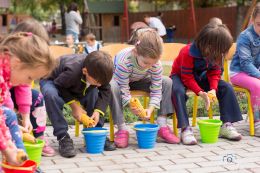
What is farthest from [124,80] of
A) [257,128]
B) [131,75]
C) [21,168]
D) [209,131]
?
[21,168]

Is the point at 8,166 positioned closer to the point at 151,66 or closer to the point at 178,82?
→ the point at 151,66

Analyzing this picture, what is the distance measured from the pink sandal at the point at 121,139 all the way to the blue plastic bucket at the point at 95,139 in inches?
7.8

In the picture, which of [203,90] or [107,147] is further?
[203,90]

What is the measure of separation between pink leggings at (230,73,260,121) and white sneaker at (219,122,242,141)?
31 centimetres

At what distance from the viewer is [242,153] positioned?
3916 mm

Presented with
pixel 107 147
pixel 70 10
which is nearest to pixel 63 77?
pixel 107 147

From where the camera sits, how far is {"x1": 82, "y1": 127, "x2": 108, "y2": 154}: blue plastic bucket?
3783 millimetres

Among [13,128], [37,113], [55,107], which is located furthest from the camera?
[55,107]

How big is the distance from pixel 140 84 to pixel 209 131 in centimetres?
70

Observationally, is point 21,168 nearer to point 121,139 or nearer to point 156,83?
point 121,139

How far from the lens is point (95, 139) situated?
3814 mm

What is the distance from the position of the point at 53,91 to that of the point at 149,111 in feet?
2.60

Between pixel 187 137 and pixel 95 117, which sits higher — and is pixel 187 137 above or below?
below

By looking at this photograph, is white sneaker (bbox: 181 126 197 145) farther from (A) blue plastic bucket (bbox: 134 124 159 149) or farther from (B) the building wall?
(B) the building wall
